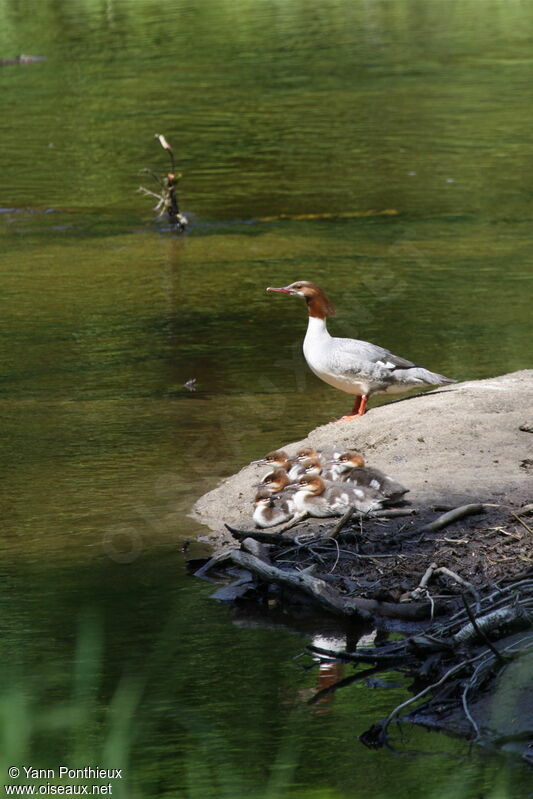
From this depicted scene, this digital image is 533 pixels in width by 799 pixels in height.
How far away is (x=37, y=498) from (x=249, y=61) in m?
23.6

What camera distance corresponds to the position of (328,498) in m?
7.61

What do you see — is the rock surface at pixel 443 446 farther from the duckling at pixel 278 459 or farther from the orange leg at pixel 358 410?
the duckling at pixel 278 459

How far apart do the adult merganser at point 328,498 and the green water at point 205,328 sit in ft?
2.45

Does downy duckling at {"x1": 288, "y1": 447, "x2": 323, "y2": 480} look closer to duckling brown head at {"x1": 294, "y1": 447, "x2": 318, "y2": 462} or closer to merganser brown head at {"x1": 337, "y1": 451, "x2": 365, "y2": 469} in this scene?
duckling brown head at {"x1": 294, "y1": 447, "x2": 318, "y2": 462}

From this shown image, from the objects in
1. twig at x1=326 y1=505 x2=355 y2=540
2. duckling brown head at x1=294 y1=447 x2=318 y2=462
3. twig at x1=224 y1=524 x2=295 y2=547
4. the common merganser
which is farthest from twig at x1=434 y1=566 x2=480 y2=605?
duckling brown head at x1=294 y1=447 x2=318 y2=462

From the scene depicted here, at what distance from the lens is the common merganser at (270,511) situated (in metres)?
7.75

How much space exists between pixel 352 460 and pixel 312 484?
0.30 m

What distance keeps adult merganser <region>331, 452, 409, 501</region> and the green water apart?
96 centimetres

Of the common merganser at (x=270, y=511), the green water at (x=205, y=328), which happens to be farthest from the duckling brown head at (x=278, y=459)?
the green water at (x=205, y=328)

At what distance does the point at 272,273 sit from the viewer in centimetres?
1448

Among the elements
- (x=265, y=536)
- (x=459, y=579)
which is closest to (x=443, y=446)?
(x=265, y=536)

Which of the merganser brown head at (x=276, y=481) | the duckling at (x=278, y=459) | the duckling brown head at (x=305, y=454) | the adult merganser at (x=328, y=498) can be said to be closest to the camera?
the adult merganser at (x=328, y=498)

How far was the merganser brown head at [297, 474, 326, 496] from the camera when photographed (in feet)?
25.1

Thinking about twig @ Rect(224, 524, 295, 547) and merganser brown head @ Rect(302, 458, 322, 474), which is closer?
twig @ Rect(224, 524, 295, 547)
